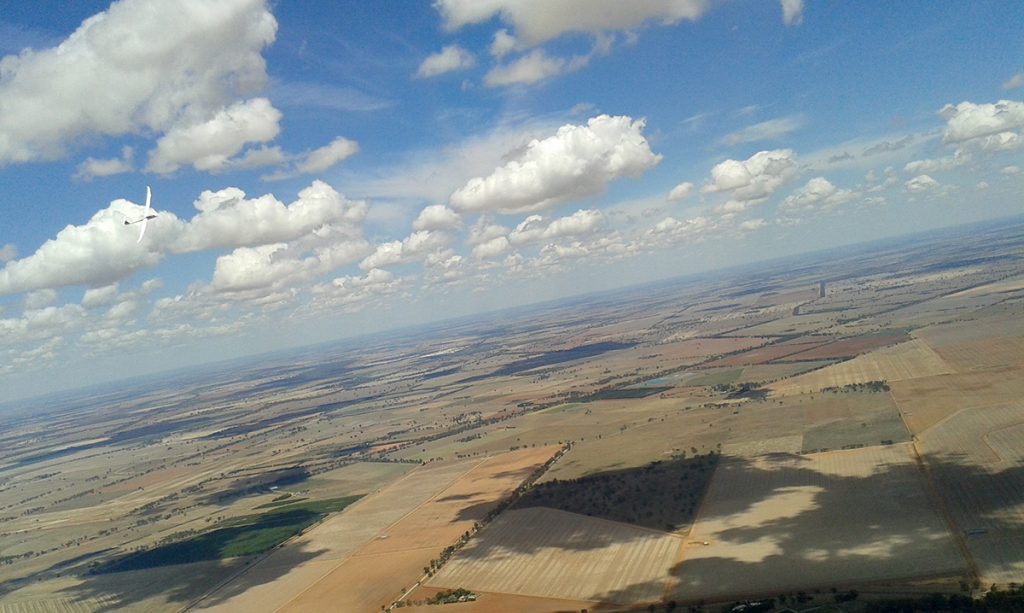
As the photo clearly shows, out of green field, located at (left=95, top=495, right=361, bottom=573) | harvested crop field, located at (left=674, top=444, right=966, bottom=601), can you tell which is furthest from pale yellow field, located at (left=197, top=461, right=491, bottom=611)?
harvested crop field, located at (left=674, top=444, right=966, bottom=601)

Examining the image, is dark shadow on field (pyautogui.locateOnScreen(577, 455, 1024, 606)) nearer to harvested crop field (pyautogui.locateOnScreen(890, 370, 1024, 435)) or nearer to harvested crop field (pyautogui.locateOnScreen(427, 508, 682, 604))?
harvested crop field (pyautogui.locateOnScreen(427, 508, 682, 604))

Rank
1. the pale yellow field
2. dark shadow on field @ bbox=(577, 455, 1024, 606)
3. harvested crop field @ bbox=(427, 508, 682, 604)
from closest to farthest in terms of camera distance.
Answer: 1. dark shadow on field @ bbox=(577, 455, 1024, 606)
2. harvested crop field @ bbox=(427, 508, 682, 604)
3. the pale yellow field

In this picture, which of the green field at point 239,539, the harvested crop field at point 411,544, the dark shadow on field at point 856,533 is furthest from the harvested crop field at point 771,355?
the green field at point 239,539

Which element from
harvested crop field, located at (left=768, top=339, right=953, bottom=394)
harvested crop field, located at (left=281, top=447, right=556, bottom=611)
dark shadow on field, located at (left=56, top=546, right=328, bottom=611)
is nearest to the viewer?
harvested crop field, located at (left=281, top=447, right=556, bottom=611)

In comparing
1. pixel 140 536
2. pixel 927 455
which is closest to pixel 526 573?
pixel 927 455

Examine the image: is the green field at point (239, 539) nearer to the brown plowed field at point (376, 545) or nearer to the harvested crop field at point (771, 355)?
the brown plowed field at point (376, 545)

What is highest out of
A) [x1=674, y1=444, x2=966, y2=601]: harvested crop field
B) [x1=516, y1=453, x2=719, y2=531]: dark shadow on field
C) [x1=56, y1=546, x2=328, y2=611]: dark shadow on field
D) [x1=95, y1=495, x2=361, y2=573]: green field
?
[x1=674, y1=444, x2=966, y2=601]: harvested crop field
